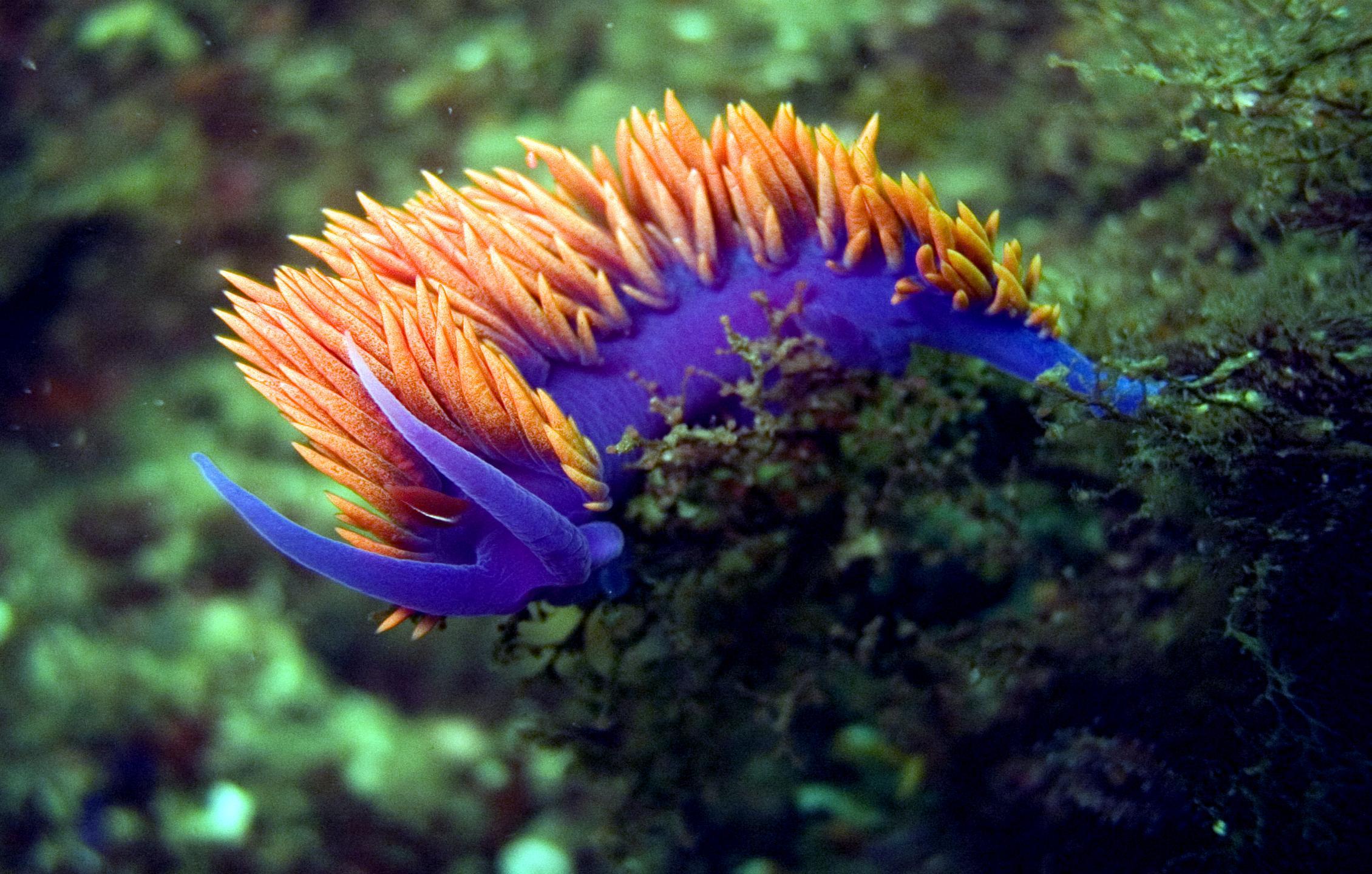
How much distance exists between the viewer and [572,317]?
2107 mm

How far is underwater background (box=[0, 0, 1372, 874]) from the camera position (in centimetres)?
212

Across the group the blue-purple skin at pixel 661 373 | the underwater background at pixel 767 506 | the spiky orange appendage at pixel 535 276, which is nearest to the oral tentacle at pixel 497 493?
the blue-purple skin at pixel 661 373

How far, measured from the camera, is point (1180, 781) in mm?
2322

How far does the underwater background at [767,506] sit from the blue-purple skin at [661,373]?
11 cm

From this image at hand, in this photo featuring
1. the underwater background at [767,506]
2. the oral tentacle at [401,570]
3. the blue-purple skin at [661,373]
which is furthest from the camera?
the underwater background at [767,506]

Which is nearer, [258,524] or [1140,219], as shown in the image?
[258,524]

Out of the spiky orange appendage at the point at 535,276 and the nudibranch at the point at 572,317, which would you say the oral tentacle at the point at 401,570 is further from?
the spiky orange appendage at the point at 535,276

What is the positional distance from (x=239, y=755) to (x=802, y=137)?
13.4 feet

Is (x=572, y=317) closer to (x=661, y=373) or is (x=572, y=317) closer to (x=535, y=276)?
(x=535, y=276)

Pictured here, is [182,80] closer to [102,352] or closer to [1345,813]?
[102,352]

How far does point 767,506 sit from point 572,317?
829 mm

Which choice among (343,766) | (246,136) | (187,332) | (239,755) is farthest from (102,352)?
(343,766)

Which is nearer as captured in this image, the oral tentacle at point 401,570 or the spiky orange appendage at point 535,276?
the oral tentacle at point 401,570

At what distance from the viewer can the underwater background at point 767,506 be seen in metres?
2.12
